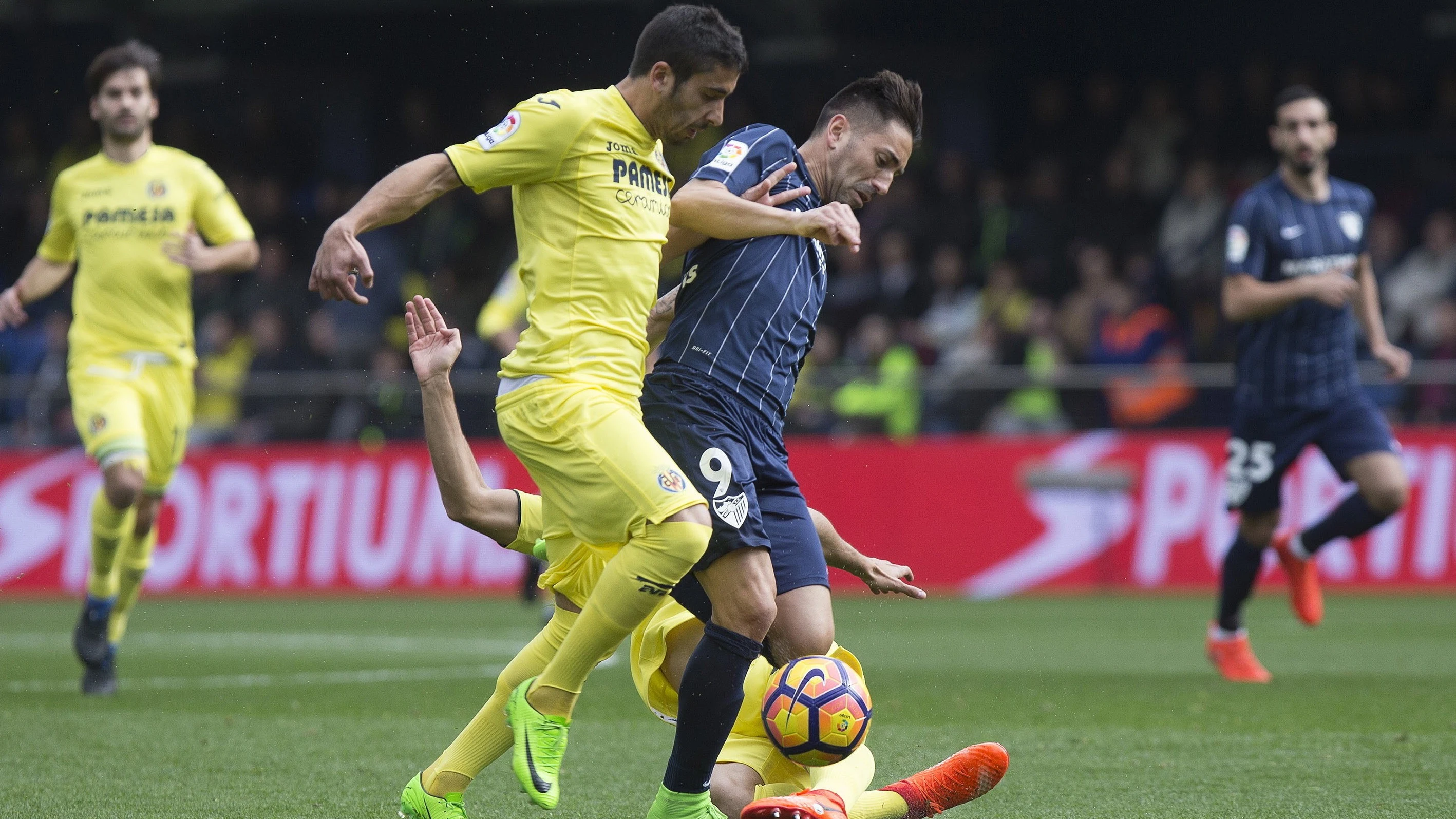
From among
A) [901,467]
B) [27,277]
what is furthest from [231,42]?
[27,277]

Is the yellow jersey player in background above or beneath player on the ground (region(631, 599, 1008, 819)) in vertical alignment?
above

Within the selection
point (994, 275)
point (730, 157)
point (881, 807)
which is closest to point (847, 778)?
point (881, 807)

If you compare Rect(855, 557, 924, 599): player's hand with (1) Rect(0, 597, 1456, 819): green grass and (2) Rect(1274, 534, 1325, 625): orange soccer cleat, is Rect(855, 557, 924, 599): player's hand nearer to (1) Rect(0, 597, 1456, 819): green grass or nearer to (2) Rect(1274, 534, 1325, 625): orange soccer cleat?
(1) Rect(0, 597, 1456, 819): green grass

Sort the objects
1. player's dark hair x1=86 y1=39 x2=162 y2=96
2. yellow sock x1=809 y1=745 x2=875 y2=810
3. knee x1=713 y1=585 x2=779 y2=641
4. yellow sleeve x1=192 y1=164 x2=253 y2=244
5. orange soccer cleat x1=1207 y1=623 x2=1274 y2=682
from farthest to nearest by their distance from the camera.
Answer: yellow sleeve x1=192 y1=164 x2=253 y2=244 < orange soccer cleat x1=1207 y1=623 x2=1274 y2=682 < player's dark hair x1=86 y1=39 x2=162 y2=96 < yellow sock x1=809 y1=745 x2=875 y2=810 < knee x1=713 y1=585 x2=779 y2=641

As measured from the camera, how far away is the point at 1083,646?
31.7ft

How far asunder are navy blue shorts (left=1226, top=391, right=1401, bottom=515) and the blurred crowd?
5.72 metres

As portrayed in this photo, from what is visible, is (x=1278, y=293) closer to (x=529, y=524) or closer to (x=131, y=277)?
(x=529, y=524)

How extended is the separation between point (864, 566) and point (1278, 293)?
3805 mm

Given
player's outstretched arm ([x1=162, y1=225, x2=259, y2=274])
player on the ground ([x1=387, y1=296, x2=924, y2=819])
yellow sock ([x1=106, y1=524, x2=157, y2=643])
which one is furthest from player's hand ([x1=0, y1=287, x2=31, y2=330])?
player on the ground ([x1=387, y1=296, x2=924, y2=819])

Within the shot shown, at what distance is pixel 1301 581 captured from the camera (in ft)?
28.2

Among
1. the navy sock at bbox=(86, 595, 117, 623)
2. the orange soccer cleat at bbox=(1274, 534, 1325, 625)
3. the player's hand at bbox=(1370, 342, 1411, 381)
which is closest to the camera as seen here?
the navy sock at bbox=(86, 595, 117, 623)

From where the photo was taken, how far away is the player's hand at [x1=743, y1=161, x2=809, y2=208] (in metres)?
4.70

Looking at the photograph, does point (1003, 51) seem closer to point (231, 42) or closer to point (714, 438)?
point (231, 42)

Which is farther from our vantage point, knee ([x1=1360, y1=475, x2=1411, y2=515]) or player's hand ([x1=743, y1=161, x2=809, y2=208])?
knee ([x1=1360, y1=475, x2=1411, y2=515])
